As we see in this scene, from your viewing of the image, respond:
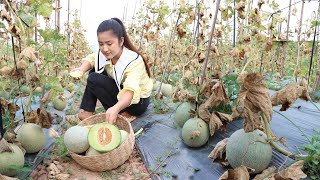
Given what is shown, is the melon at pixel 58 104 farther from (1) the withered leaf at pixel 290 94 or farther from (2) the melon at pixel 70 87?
(1) the withered leaf at pixel 290 94

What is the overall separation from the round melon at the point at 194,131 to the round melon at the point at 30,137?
4.00 feet

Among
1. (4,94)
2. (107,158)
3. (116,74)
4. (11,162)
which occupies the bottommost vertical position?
(107,158)

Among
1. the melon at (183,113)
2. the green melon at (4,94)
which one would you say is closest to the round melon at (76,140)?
the melon at (183,113)

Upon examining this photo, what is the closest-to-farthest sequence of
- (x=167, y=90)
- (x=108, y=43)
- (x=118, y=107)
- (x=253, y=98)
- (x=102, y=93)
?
(x=253, y=98) → (x=118, y=107) → (x=108, y=43) → (x=102, y=93) → (x=167, y=90)

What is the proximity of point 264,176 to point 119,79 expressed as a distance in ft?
6.19

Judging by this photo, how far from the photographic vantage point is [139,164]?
3047 mm

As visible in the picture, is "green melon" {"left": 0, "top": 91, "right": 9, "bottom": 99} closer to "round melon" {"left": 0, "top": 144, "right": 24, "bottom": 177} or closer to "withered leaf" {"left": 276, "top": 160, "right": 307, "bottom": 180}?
"round melon" {"left": 0, "top": 144, "right": 24, "bottom": 177}

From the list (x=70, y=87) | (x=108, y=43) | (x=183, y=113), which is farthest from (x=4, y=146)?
(x=70, y=87)

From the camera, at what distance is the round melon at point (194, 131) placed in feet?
9.23

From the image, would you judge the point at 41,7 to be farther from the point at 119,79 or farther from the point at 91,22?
the point at 91,22

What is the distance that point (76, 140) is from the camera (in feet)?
8.86

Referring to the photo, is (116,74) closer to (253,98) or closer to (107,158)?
(107,158)

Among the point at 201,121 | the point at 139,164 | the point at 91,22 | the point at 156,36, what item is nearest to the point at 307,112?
the point at 201,121

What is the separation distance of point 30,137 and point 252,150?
1690 mm
